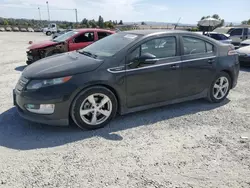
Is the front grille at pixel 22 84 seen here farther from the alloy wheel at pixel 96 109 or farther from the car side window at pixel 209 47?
the car side window at pixel 209 47

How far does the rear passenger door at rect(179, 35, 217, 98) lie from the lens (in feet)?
14.4

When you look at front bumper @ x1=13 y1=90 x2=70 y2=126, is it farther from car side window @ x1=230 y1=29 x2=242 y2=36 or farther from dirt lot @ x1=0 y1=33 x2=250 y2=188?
car side window @ x1=230 y1=29 x2=242 y2=36

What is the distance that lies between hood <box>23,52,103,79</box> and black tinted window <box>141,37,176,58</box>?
0.87 m

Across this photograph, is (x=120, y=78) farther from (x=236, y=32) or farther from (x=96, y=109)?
(x=236, y=32)

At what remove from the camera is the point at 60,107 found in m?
3.41

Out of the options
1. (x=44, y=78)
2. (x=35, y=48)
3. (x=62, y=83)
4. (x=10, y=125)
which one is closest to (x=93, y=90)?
(x=62, y=83)

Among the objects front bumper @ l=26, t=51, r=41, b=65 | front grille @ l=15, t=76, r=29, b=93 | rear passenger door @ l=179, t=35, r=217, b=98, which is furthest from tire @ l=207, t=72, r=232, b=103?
front bumper @ l=26, t=51, r=41, b=65

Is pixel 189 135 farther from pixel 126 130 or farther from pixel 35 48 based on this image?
pixel 35 48

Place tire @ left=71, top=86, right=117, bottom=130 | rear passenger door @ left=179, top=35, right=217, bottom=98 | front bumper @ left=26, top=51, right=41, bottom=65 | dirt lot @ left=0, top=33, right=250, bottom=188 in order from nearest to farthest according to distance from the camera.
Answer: dirt lot @ left=0, top=33, right=250, bottom=188
tire @ left=71, top=86, right=117, bottom=130
rear passenger door @ left=179, top=35, right=217, bottom=98
front bumper @ left=26, top=51, right=41, bottom=65

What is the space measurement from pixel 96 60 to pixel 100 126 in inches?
42.0

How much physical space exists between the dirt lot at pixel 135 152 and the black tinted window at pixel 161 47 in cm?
110

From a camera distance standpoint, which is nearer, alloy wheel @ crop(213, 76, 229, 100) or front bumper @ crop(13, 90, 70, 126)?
front bumper @ crop(13, 90, 70, 126)

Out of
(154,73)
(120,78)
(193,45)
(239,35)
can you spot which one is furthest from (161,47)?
(239,35)

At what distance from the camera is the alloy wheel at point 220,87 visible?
4.92 meters
